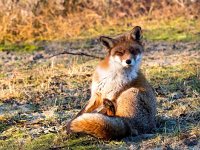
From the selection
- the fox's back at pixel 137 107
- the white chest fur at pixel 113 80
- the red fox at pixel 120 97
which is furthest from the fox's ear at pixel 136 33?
the fox's back at pixel 137 107

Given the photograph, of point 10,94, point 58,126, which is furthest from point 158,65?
point 58,126

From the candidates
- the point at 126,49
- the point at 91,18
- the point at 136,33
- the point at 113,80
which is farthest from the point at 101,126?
the point at 91,18

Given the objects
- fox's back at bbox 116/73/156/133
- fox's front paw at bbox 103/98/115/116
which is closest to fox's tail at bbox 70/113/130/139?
fox's back at bbox 116/73/156/133

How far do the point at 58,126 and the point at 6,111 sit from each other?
1.22 m

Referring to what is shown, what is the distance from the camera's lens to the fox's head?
6.59 m

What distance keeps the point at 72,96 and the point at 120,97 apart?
7.45ft

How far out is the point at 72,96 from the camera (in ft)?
28.5

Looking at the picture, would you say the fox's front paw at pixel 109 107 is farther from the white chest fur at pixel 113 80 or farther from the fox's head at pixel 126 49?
the fox's head at pixel 126 49

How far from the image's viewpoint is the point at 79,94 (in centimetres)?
883

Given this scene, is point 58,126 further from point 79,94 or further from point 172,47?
point 172,47

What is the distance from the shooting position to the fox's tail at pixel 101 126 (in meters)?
6.02

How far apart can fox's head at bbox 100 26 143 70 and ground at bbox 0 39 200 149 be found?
853 millimetres

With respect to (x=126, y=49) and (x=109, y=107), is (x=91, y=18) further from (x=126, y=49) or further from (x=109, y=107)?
(x=109, y=107)

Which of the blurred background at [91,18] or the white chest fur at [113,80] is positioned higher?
the blurred background at [91,18]
